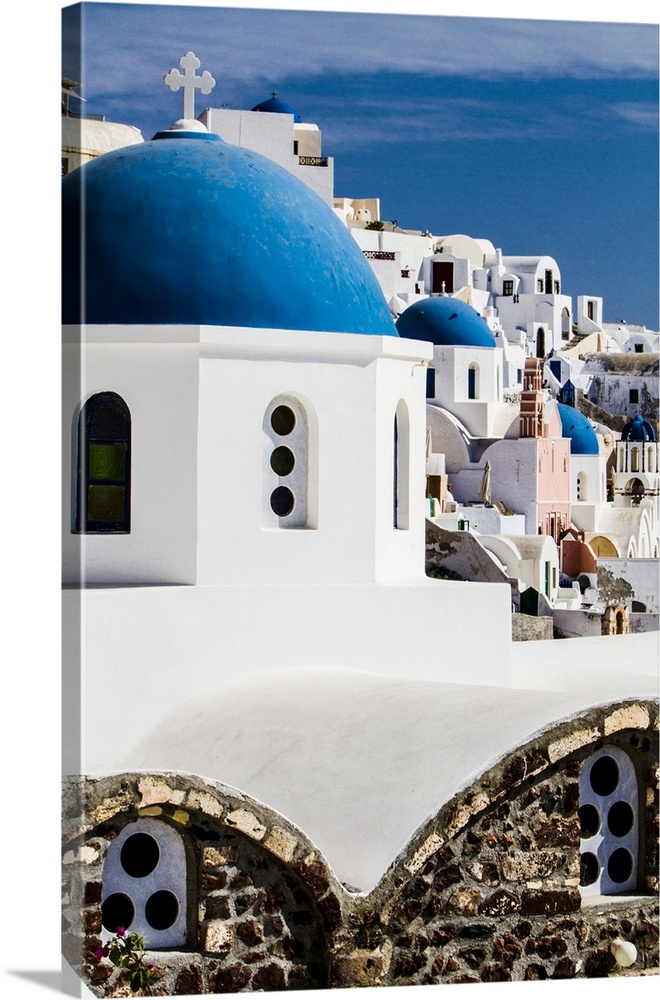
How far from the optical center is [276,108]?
111 feet

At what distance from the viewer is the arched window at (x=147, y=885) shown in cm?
661

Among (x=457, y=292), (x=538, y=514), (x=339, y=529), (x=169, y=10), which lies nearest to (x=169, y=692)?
(x=339, y=529)

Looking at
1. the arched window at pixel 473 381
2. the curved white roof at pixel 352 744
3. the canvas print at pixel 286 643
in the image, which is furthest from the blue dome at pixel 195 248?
the arched window at pixel 473 381

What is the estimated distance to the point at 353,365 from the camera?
29.2 feet

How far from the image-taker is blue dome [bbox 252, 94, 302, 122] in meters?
33.5

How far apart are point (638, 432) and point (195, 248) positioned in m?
32.8

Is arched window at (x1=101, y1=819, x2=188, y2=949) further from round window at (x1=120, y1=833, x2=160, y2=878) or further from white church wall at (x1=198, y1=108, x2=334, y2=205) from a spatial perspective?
white church wall at (x1=198, y1=108, x2=334, y2=205)

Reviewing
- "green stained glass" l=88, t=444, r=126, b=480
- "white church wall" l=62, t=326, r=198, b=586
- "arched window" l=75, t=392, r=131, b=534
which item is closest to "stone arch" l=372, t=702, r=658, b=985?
"white church wall" l=62, t=326, r=198, b=586

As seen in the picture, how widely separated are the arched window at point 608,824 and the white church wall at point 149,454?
226 cm

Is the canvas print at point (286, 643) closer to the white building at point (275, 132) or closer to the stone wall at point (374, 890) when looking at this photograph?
the stone wall at point (374, 890)

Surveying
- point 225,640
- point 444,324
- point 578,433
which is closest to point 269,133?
point 444,324

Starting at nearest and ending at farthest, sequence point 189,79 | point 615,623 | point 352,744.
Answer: point 352,744, point 189,79, point 615,623

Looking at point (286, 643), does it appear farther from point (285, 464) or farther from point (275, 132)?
point (275, 132)

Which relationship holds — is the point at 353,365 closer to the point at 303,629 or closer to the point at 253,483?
the point at 253,483
